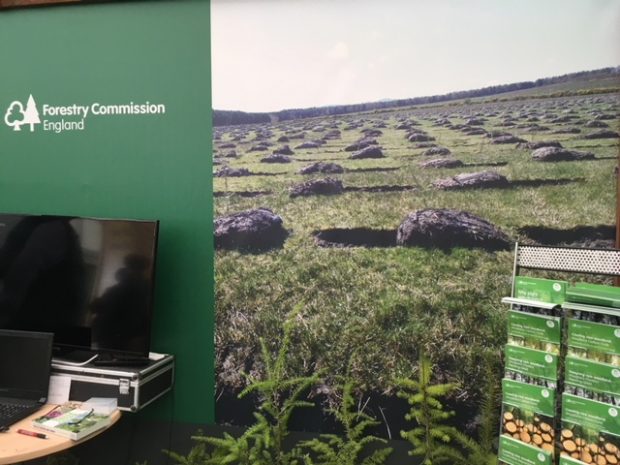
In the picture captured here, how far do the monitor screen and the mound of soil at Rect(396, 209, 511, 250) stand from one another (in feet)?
4.18

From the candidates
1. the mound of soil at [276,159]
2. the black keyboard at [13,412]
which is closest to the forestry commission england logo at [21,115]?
the mound of soil at [276,159]

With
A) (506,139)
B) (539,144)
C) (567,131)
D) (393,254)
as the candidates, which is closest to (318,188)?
(393,254)

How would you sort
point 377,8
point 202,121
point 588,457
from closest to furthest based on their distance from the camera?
point 588,457 → point 377,8 → point 202,121

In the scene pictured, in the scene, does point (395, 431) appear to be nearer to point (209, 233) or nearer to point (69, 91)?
point (209, 233)

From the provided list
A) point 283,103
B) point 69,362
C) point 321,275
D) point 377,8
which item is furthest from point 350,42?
point 69,362

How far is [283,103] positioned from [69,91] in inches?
48.5

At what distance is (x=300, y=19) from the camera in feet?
7.88

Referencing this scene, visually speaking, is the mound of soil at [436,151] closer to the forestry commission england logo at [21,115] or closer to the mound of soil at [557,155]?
the mound of soil at [557,155]

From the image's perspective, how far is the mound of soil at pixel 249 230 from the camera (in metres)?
2.50

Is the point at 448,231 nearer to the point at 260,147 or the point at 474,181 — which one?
the point at 474,181

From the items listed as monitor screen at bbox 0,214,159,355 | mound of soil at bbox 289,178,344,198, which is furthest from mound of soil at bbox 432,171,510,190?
monitor screen at bbox 0,214,159,355

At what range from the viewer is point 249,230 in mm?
2510

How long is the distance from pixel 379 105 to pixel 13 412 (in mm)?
2283

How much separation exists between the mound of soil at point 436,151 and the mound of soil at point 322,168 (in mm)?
444
